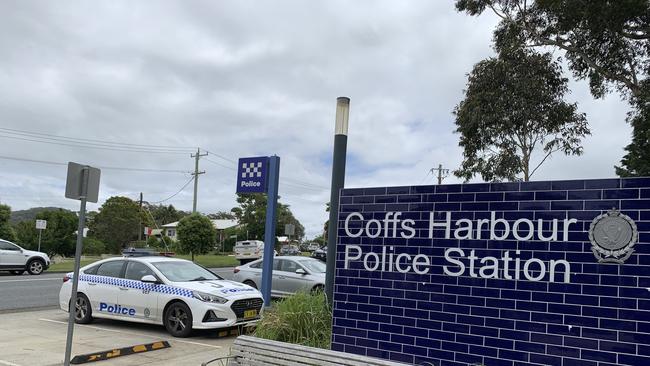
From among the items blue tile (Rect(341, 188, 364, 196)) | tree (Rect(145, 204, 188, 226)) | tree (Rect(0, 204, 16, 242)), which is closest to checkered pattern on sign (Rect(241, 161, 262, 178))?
blue tile (Rect(341, 188, 364, 196))

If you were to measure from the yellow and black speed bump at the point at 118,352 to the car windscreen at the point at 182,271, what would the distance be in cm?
191

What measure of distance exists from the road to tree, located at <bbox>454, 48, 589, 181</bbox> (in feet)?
42.3

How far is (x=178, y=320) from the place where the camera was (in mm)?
9906

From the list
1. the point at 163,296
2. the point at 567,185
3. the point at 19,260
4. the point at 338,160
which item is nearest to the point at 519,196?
the point at 567,185

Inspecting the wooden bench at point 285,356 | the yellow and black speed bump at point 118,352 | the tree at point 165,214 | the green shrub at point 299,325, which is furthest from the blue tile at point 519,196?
the tree at point 165,214

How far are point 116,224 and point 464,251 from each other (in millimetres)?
58677

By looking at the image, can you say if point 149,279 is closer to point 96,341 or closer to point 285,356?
point 96,341

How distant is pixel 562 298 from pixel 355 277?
6.69ft

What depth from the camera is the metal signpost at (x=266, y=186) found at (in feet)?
34.5

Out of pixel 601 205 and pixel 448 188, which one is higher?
pixel 448 188

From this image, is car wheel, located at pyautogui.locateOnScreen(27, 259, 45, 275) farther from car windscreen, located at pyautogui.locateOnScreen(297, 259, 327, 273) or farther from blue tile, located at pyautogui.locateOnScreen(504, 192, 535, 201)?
blue tile, located at pyautogui.locateOnScreen(504, 192, 535, 201)

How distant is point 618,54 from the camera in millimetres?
13789

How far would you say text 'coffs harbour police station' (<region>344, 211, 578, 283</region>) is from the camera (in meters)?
4.59

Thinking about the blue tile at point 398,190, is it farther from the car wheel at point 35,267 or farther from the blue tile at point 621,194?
the car wheel at point 35,267
